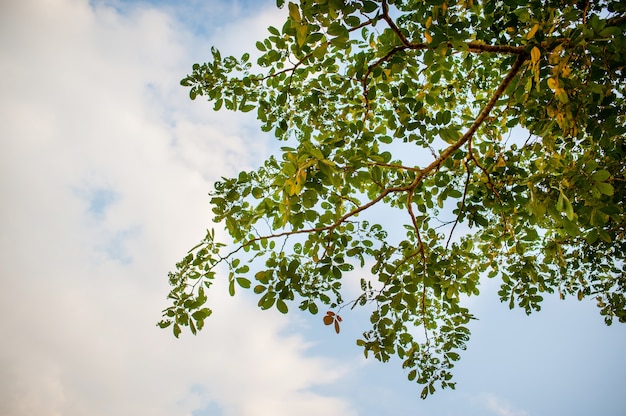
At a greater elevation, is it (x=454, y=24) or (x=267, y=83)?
(x=267, y=83)

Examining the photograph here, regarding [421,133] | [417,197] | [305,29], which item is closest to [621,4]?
[421,133]

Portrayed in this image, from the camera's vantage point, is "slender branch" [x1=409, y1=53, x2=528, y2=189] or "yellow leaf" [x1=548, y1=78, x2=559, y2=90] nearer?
"yellow leaf" [x1=548, y1=78, x2=559, y2=90]

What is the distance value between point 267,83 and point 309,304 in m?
2.32

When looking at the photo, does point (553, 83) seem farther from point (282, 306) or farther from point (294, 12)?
point (282, 306)

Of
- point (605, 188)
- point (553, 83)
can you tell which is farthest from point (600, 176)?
point (553, 83)

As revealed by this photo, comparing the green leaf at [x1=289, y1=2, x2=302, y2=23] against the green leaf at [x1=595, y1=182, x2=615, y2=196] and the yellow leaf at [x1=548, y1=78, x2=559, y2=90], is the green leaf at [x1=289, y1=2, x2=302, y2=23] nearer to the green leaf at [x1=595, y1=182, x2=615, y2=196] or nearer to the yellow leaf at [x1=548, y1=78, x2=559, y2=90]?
the yellow leaf at [x1=548, y1=78, x2=559, y2=90]

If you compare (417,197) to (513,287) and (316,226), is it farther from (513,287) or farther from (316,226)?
(513,287)

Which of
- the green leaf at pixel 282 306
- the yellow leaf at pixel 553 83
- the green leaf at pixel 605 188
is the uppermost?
the yellow leaf at pixel 553 83

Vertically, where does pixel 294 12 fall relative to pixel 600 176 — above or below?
above

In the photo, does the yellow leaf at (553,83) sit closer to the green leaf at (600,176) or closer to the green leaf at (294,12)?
the green leaf at (600,176)

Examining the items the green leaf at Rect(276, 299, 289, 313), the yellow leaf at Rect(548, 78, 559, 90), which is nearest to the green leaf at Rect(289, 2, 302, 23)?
the yellow leaf at Rect(548, 78, 559, 90)

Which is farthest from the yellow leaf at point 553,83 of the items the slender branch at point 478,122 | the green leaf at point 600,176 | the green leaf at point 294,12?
the green leaf at point 294,12

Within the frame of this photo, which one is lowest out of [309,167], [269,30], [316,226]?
[309,167]

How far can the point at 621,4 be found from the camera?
2744 millimetres
